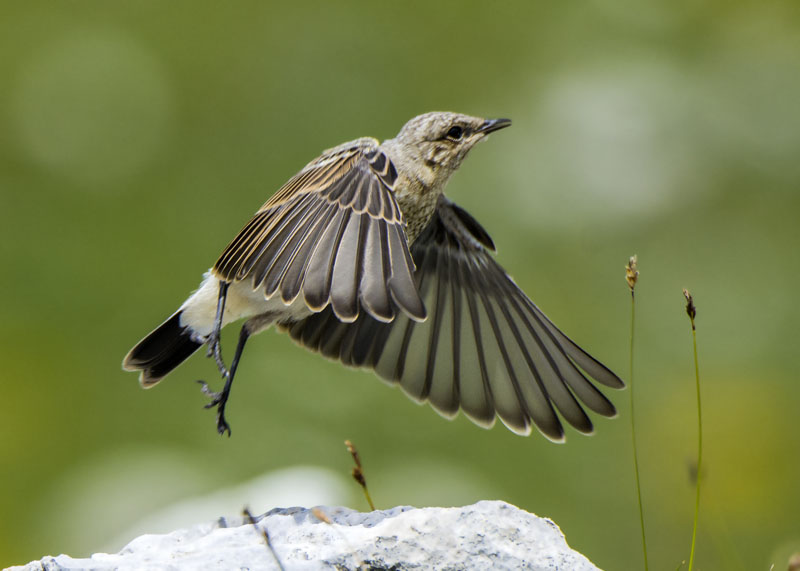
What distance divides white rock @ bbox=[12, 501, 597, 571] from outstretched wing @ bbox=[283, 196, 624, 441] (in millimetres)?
2019

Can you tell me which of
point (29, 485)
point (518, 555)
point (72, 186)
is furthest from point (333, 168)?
point (72, 186)

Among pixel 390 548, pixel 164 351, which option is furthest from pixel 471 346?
pixel 390 548

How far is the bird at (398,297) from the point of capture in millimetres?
4703

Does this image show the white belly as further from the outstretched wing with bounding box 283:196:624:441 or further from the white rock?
the white rock

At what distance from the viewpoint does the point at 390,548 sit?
12.0ft

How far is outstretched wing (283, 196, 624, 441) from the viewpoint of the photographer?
5.98 metres

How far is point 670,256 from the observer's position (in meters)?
10.4

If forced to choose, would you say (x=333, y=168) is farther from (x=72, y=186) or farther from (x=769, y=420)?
(x=72, y=186)

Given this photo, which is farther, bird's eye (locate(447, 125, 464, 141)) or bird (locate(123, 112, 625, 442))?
bird's eye (locate(447, 125, 464, 141))

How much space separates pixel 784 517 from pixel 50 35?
1044 centimetres

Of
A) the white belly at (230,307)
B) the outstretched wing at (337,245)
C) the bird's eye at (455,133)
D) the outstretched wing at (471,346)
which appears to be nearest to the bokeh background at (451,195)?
the outstretched wing at (471,346)

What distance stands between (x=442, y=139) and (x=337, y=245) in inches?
83.4

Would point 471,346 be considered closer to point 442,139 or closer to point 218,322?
point 442,139

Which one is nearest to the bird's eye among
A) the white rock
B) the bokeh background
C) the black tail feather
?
the black tail feather
